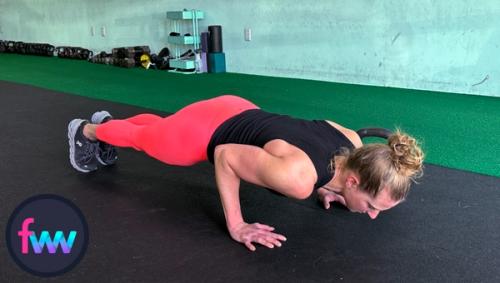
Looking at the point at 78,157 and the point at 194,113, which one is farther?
the point at 78,157

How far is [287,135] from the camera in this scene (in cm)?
161

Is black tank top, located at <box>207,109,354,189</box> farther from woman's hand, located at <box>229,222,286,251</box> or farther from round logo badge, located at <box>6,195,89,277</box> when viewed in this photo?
round logo badge, located at <box>6,195,89,277</box>

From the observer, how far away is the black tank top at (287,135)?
5.13 feet

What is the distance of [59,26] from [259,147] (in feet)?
29.1

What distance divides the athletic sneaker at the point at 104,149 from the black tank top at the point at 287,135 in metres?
0.90

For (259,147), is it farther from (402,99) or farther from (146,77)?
(146,77)

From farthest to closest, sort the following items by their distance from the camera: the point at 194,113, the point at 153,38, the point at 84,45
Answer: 1. the point at 84,45
2. the point at 153,38
3. the point at 194,113

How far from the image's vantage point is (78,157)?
95.7 inches

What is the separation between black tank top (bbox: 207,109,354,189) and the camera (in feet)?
5.13

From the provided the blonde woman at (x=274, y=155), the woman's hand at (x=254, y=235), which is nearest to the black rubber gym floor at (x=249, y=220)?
the woman's hand at (x=254, y=235)

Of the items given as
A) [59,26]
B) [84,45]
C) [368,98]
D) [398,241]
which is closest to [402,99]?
[368,98]

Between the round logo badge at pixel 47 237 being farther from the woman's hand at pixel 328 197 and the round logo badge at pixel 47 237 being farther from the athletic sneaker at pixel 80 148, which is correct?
the woman's hand at pixel 328 197

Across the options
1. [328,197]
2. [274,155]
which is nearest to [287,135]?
[274,155]

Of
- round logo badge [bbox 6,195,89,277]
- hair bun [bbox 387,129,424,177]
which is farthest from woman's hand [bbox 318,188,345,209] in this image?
round logo badge [bbox 6,195,89,277]
